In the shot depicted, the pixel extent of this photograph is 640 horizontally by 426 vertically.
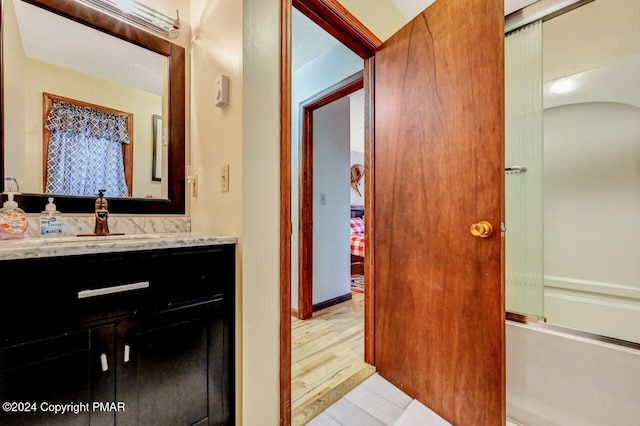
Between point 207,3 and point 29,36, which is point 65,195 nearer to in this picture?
point 29,36

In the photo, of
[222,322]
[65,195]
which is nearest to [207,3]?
[65,195]

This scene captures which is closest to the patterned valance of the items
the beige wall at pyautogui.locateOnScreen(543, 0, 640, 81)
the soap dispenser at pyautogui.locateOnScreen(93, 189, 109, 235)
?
the soap dispenser at pyautogui.locateOnScreen(93, 189, 109, 235)

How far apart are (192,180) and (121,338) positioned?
2.66 feet

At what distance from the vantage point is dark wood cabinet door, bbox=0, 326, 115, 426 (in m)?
0.64

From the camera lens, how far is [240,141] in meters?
1.01

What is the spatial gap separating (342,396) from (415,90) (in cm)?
170

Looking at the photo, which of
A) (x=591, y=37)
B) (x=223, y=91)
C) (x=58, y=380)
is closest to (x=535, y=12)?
(x=591, y=37)

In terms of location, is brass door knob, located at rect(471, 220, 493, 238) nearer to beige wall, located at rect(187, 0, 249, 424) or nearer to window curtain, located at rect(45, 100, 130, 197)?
beige wall, located at rect(187, 0, 249, 424)

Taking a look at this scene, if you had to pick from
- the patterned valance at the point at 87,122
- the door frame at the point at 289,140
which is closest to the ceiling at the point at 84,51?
the patterned valance at the point at 87,122

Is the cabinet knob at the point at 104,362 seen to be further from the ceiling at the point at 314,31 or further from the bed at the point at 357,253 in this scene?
the bed at the point at 357,253

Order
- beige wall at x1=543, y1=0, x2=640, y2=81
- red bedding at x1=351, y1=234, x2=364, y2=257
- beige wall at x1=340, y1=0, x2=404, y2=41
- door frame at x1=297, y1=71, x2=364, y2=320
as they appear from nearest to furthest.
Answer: beige wall at x1=340, y1=0, x2=404, y2=41, beige wall at x1=543, y1=0, x2=640, y2=81, door frame at x1=297, y1=71, x2=364, y2=320, red bedding at x1=351, y1=234, x2=364, y2=257

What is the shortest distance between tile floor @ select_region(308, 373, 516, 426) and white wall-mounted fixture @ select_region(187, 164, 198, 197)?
1.28 meters

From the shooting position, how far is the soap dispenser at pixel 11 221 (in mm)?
914

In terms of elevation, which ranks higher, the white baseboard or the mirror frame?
the mirror frame
